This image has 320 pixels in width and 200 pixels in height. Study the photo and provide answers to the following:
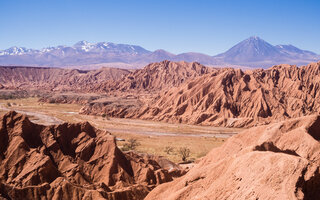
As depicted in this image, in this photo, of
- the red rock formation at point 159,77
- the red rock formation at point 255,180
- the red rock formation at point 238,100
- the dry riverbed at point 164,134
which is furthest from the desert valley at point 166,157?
the red rock formation at point 159,77

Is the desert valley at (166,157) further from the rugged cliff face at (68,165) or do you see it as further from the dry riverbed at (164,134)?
the dry riverbed at (164,134)

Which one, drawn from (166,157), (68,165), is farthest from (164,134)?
(68,165)

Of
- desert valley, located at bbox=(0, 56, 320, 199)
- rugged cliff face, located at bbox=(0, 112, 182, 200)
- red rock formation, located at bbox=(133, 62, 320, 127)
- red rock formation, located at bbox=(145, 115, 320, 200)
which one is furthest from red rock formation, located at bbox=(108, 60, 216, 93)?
red rock formation, located at bbox=(145, 115, 320, 200)

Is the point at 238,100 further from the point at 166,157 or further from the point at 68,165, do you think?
the point at 68,165

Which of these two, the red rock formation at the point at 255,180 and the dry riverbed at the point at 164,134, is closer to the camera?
the red rock formation at the point at 255,180

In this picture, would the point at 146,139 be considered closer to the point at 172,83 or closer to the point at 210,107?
the point at 210,107

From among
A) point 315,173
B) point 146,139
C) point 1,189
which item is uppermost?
point 315,173

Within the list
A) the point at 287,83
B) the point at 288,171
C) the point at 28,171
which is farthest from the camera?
the point at 287,83

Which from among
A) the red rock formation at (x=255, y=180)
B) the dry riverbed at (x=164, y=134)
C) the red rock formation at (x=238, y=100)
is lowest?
the dry riverbed at (x=164, y=134)

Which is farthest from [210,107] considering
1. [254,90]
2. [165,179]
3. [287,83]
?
[165,179]

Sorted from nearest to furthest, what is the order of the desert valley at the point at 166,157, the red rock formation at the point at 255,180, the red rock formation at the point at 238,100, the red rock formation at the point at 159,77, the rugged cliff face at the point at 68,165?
the red rock formation at the point at 255,180
the desert valley at the point at 166,157
the rugged cliff face at the point at 68,165
the red rock formation at the point at 238,100
the red rock formation at the point at 159,77
